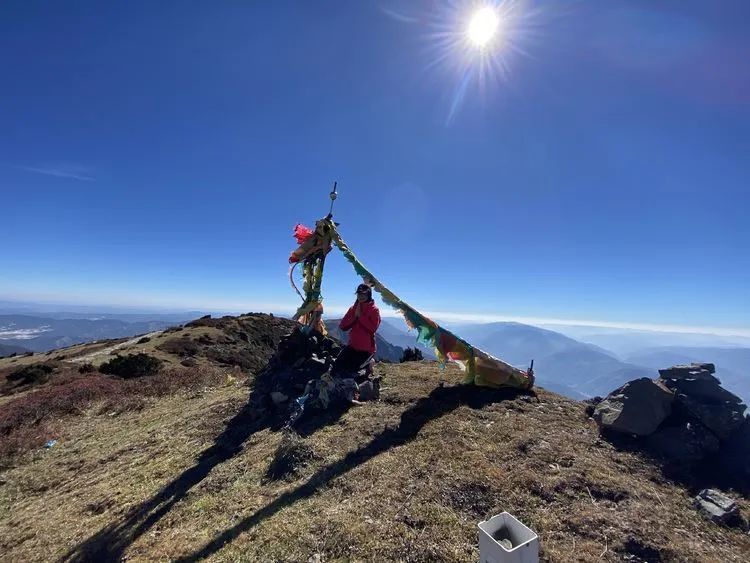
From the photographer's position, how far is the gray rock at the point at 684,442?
8.47 m

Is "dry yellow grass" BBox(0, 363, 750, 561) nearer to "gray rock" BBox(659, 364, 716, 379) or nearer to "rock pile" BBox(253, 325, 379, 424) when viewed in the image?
"rock pile" BBox(253, 325, 379, 424)

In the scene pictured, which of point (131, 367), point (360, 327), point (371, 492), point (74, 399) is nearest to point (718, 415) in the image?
point (371, 492)

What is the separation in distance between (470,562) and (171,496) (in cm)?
686

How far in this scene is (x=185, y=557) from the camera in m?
6.40

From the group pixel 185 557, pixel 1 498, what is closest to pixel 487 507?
pixel 185 557

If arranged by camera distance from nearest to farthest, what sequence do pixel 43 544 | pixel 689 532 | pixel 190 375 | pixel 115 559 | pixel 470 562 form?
pixel 470 562 → pixel 689 532 → pixel 115 559 → pixel 43 544 → pixel 190 375

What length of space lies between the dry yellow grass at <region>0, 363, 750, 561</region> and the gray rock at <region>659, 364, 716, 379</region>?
102 inches

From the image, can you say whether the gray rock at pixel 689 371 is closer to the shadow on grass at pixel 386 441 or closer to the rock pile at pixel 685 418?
the rock pile at pixel 685 418

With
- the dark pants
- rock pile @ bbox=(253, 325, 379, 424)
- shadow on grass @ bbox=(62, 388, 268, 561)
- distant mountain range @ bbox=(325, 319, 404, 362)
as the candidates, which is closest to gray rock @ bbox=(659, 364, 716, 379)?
rock pile @ bbox=(253, 325, 379, 424)

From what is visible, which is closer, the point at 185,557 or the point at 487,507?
the point at 185,557

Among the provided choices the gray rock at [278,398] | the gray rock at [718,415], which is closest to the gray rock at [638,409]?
the gray rock at [718,415]

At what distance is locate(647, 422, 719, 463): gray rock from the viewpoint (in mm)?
8469

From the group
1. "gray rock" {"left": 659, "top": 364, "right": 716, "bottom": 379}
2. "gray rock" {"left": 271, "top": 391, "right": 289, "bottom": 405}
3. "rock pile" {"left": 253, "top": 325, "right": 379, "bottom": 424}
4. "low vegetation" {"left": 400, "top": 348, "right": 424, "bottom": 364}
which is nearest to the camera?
"gray rock" {"left": 659, "top": 364, "right": 716, "bottom": 379}

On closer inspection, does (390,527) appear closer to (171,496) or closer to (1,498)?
(171,496)
